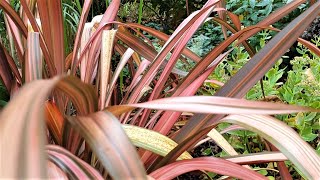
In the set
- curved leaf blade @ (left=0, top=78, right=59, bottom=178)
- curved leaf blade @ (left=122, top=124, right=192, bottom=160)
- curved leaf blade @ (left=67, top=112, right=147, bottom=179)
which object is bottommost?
curved leaf blade @ (left=122, top=124, right=192, bottom=160)

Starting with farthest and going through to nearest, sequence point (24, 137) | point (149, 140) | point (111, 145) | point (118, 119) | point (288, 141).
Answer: point (118, 119) → point (149, 140) → point (288, 141) → point (111, 145) → point (24, 137)

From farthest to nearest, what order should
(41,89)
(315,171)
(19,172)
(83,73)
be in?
(83,73), (315,171), (41,89), (19,172)

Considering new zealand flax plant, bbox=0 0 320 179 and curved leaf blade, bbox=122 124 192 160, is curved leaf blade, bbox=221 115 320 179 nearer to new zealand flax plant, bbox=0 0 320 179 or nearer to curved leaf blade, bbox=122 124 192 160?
new zealand flax plant, bbox=0 0 320 179

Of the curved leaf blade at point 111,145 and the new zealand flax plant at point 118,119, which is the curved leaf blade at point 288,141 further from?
the curved leaf blade at point 111,145

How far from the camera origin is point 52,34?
3.05ft

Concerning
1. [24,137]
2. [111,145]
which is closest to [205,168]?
[111,145]

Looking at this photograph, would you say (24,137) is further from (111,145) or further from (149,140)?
(149,140)

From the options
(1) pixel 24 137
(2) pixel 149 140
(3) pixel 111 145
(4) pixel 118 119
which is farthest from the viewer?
(4) pixel 118 119

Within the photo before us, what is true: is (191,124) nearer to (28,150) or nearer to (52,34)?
(52,34)

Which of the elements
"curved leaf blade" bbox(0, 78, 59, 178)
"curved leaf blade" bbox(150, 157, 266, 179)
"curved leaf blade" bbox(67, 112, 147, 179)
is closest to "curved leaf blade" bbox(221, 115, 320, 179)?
"curved leaf blade" bbox(150, 157, 266, 179)

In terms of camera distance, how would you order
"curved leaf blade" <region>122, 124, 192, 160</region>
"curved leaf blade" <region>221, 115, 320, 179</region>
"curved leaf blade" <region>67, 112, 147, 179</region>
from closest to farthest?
"curved leaf blade" <region>67, 112, 147, 179</region>, "curved leaf blade" <region>221, 115, 320, 179</region>, "curved leaf blade" <region>122, 124, 192, 160</region>

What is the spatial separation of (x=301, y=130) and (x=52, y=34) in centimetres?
64

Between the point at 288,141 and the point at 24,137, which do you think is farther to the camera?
the point at 288,141

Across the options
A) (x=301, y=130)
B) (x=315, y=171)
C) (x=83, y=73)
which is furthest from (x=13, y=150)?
(x=301, y=130)
